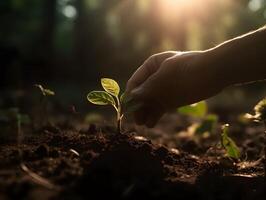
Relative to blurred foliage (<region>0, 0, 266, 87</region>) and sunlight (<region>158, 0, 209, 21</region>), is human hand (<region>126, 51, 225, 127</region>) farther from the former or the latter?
sunlight (<region>158, 0, 209, 21</region>)

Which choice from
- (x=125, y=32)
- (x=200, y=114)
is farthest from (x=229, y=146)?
(x=125, y=32)

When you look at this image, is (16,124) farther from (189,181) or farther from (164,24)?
(164,24)

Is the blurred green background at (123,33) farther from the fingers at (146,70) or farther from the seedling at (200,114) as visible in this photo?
the fingers at (146,70)

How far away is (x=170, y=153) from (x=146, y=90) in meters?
0.39

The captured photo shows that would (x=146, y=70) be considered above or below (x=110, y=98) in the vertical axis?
above

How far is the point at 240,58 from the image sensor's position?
258 centimetres

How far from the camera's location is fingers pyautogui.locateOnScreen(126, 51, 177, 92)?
9.37 ft

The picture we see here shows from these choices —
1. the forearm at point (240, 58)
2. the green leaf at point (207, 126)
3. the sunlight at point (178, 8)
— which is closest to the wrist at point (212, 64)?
the forearm at point (240, 58)

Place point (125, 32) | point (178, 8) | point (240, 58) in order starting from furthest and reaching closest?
point (125, 32)
point (178, 8)
point (240, 58)

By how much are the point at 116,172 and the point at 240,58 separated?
110 centimetres

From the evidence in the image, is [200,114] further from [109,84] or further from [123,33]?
[123,33]

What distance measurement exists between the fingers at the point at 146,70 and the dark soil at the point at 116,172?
387mm

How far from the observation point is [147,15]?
16609 mm

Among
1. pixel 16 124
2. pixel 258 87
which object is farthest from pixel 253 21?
pixel 16 124
